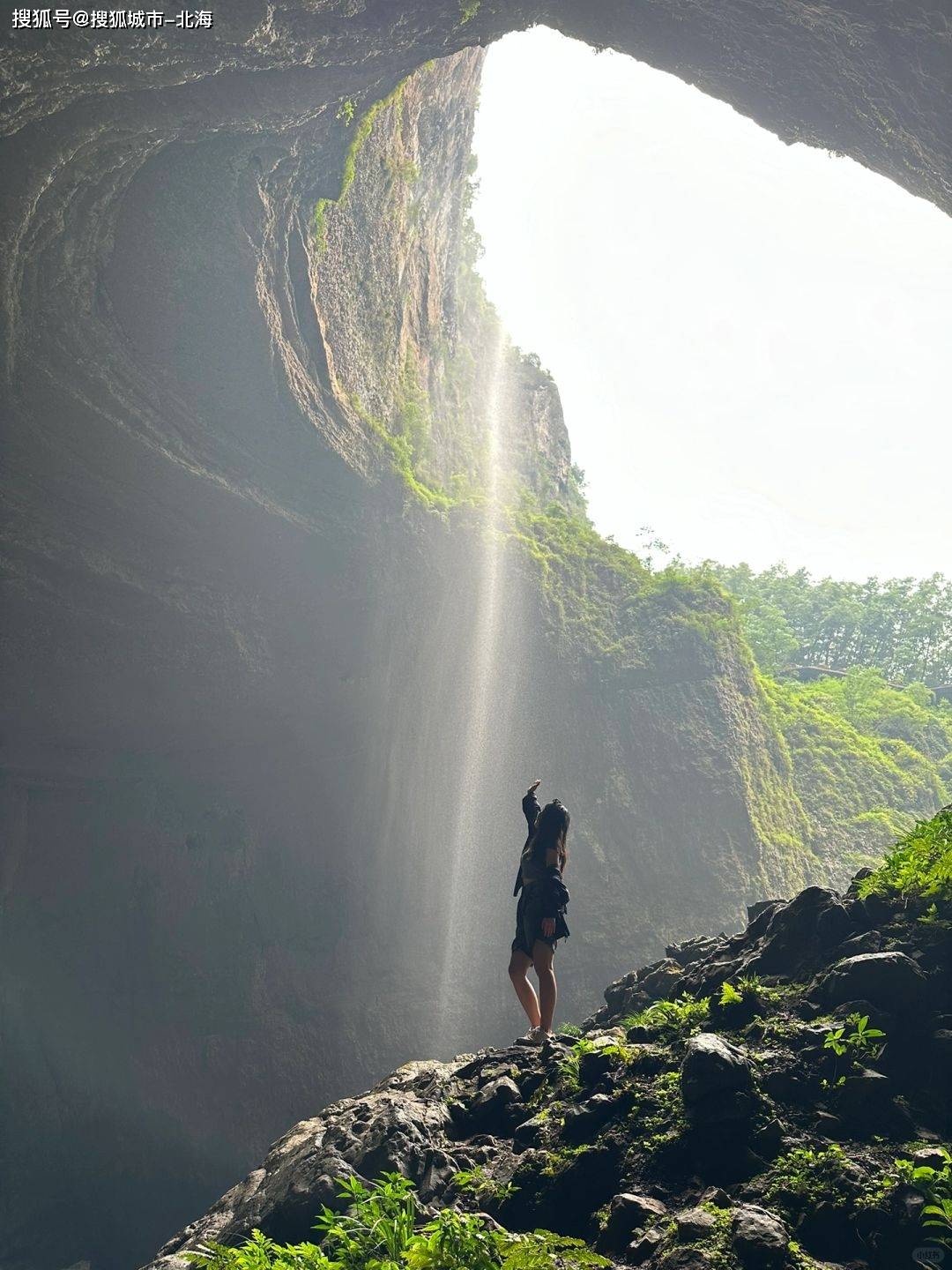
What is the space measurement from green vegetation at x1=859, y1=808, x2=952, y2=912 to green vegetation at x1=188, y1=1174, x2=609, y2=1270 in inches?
132

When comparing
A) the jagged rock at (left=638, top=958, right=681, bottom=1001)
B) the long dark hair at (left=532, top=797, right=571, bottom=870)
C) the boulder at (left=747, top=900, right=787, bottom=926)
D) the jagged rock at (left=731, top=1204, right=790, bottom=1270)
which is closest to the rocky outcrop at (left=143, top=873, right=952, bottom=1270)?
the jagged rock at (left=731, top=1204, right=790, bottom=1270)

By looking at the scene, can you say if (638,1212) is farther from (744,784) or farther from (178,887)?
(744,784)

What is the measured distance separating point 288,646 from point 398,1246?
527 inches

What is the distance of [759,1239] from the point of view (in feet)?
12.6

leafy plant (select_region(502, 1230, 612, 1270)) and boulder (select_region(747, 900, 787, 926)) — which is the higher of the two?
boulder (select_region(747, 900, 787, 926))

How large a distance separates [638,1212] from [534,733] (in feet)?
49.9

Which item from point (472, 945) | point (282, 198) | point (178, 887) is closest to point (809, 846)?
point (472, 945)

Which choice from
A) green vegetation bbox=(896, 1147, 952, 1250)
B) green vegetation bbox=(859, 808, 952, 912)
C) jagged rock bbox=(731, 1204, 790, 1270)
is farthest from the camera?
green vegetation bbox=(859, 808, 952, 912)

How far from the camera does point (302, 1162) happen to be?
5617mm

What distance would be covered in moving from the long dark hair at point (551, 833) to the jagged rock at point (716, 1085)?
8.40 ft

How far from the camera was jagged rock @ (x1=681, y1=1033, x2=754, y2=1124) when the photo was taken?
4801 mm

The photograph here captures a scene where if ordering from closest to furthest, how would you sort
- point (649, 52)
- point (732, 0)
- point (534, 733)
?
point (732, 0)
point (649, 52)
point (534, 733)

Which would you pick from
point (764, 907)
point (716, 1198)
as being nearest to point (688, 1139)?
point (716, 1198)

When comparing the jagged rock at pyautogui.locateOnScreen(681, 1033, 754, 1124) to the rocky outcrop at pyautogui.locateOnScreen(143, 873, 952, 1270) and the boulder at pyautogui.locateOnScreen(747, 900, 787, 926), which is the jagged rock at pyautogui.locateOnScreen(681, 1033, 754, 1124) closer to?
the rocky outcrop at pyautogui.locateOnScreen(143, 873, 952, 1270)
